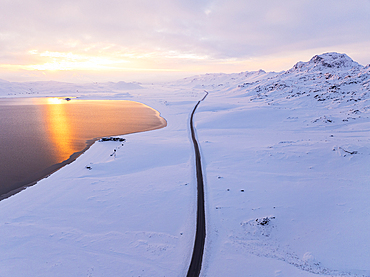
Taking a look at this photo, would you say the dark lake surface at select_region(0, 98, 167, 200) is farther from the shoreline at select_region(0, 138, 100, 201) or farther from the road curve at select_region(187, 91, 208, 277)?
the road curve at select_region(187, 91, 208, 277)

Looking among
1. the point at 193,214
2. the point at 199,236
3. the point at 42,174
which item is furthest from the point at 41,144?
the point at 199,236

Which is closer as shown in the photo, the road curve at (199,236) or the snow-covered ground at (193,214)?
the road curve at (199,236)

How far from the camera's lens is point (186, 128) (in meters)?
32.4

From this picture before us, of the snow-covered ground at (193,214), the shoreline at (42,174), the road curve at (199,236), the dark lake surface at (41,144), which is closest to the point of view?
the road curve at (199,236)

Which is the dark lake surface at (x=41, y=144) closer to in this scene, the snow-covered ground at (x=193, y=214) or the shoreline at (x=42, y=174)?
the shoreline at (x=42, y=174)

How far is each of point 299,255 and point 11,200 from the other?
17039mm

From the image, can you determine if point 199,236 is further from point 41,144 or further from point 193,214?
point 41,144

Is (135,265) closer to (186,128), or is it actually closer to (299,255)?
(299,255)

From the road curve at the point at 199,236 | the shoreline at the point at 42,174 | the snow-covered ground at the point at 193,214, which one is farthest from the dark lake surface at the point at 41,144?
the road curve at the point at 199,236

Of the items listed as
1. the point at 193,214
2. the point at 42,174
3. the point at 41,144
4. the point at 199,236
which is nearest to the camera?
the point at 199,236

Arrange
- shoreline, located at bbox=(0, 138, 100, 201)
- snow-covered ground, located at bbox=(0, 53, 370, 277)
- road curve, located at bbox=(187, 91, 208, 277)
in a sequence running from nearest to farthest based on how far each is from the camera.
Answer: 1. road curve, located at bbox=(187, 91, 208, 277)
2. snow-covered ground, located at bbox=(0, 53, 370, 277)
3. shoreline, located at bbox=(0, 138, 100, 201)

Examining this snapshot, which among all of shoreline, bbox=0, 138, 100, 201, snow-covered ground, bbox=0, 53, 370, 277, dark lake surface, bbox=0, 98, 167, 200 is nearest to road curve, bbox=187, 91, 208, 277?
snow-covered ground, bbox=0, 53, 370, 277

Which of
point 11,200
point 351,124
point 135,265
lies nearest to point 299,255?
point 135,265

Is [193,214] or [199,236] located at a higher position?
[193,214]
